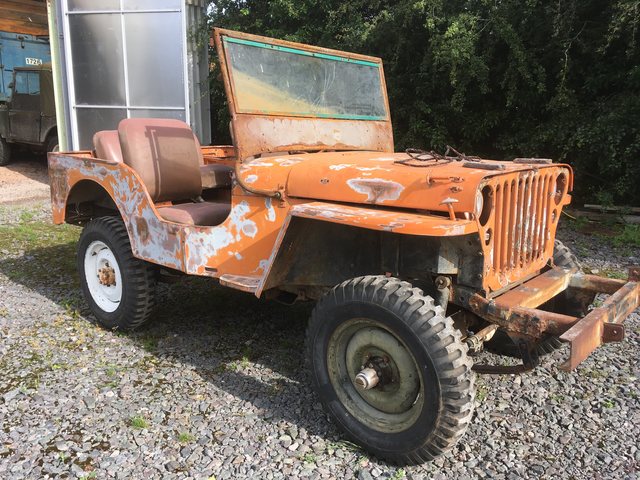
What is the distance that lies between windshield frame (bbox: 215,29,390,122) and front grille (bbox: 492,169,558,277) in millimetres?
1473

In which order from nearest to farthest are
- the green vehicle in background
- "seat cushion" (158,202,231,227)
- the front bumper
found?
1. the front bumper
2. "seat cushion" (158,202,231,227)
3. the green vehicle in background

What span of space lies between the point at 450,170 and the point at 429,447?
1310 millimetres

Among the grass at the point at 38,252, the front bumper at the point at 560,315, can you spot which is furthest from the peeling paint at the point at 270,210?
the grass at the point at 38,252

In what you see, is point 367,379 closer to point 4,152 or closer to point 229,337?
point 229,337

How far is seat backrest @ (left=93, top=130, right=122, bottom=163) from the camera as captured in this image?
14.4 feet

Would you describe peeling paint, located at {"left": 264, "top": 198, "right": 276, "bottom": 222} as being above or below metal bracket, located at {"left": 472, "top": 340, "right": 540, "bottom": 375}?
above

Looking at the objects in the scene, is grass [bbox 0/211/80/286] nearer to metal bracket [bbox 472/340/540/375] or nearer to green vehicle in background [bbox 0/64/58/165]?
metal bracket [bbox 472/340/540/375]

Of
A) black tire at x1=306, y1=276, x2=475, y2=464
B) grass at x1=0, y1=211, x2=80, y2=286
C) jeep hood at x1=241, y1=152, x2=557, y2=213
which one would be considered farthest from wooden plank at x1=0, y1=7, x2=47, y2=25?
black tire at x1=306, y1=276, x2=475, y2=464

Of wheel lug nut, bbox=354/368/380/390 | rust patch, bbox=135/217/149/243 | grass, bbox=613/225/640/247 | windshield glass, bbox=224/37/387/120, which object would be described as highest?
windshield glass, bbox=224/37/387/120

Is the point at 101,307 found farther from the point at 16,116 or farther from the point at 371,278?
the point at 16,116

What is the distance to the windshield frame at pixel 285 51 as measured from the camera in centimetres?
331

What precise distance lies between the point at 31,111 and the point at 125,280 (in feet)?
33.7

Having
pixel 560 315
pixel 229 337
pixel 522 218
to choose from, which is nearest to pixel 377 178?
pixel 522 218

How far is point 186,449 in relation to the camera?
109 inches
